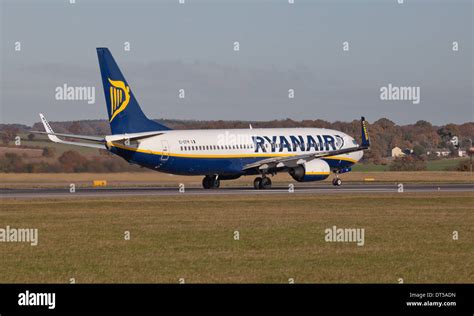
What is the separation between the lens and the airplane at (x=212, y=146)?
65062 mm

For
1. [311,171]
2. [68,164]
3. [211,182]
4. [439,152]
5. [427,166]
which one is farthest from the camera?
[439,152]

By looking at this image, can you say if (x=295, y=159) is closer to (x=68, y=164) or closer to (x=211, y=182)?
(x=211, y=182)

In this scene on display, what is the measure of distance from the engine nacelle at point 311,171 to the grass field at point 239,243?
1581 centimetres

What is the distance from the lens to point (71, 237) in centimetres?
3438

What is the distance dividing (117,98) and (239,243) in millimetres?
34615

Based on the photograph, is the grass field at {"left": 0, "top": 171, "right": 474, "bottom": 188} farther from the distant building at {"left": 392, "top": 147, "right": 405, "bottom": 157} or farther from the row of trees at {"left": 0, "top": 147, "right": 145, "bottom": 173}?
the distant building at {"left": 392, "top": 147, "right": 405, "bottom": 157}

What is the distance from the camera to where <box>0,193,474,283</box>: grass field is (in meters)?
25.3

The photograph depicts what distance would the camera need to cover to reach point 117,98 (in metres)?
65.1

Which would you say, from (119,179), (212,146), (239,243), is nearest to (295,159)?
(212,146)

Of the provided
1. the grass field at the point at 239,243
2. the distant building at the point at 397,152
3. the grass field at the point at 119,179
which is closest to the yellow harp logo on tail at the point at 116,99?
the grass field at the point at 119,179

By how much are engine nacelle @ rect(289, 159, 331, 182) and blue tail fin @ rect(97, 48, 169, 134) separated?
1199 cm

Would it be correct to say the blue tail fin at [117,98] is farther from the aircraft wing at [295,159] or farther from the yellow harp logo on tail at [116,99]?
the aircraft wing at [295,159]

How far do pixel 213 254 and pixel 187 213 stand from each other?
16132 mm
